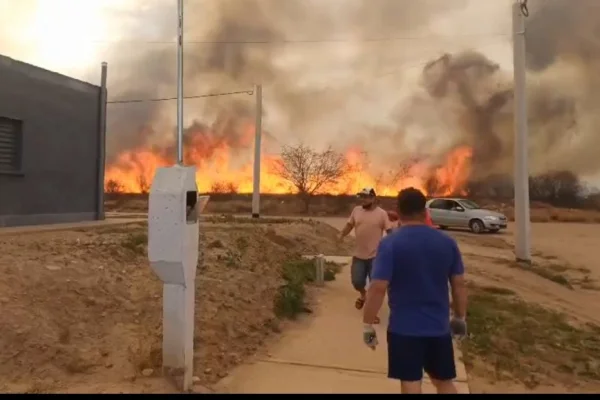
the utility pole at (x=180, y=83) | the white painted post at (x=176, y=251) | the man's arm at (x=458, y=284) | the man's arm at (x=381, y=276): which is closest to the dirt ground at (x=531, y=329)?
the man's arm at (x=458, y=284)

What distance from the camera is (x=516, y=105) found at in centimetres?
1331

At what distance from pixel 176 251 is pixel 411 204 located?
5.75 ft

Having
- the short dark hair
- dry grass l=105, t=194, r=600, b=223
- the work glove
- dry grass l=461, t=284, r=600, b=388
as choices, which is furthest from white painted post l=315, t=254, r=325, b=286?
dry grass l=105, t=194, r=600, b=223

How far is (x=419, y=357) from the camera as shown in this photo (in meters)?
3.12

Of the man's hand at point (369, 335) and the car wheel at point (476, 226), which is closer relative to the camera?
the man's hand at point (369, 335)

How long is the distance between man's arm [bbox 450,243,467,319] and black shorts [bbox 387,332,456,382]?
0.82 feet

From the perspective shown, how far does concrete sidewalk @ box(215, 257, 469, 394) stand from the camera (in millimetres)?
4434

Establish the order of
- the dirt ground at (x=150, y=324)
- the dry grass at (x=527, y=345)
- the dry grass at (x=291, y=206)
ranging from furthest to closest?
the dry grass at (x=291, y=206) → the dry grass at (x=527, y=345) → the dirt ground at (x=150, y=324)

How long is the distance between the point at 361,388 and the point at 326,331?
161 centimetres

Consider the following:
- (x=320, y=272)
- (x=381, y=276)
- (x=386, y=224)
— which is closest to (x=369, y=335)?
(x=381, y=276)

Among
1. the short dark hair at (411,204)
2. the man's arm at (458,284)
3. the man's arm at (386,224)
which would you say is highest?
the short dark hair at (411,204)

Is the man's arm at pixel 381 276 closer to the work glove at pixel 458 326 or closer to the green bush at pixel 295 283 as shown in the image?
the work glove at pixel 458 326

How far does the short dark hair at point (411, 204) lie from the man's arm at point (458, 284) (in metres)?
0.31

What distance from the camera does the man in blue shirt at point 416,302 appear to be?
3.12 meters
